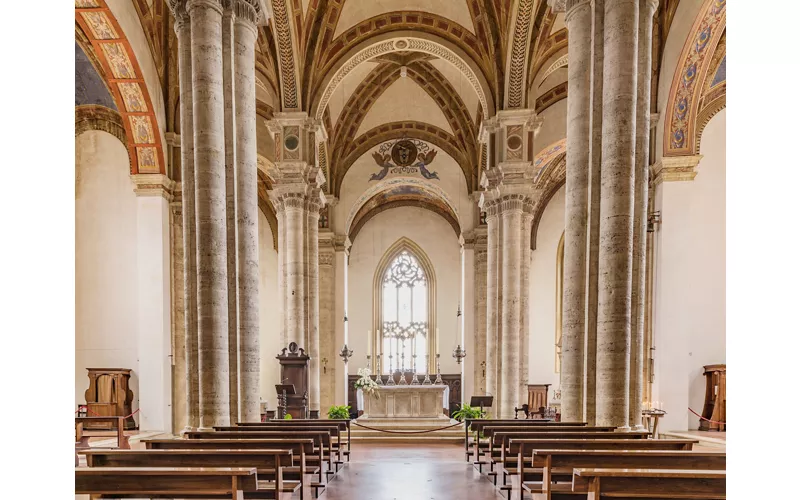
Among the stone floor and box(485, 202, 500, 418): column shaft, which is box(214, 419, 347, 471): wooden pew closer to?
the stone floor

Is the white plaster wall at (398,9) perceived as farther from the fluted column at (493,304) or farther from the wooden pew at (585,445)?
the wooden pew at (585,445)

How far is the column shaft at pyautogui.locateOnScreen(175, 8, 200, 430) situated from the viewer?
9219mm

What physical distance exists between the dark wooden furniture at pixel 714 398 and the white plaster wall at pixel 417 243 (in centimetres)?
1858

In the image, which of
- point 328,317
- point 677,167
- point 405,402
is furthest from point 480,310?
point 677,167

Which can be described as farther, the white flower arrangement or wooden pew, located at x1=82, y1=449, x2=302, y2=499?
the white flower arrangement

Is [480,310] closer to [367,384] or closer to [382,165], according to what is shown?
[367,384]

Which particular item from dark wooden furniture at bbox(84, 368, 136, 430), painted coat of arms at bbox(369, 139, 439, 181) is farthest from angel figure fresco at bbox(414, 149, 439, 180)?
dark wooden furniture at bbox(84, 368, 136, 430)

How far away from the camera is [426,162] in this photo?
27219 mm

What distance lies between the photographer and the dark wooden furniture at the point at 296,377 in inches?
634

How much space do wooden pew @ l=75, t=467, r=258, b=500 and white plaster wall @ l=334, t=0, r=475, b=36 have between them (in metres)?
15.5

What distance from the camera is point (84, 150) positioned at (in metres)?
17.3
